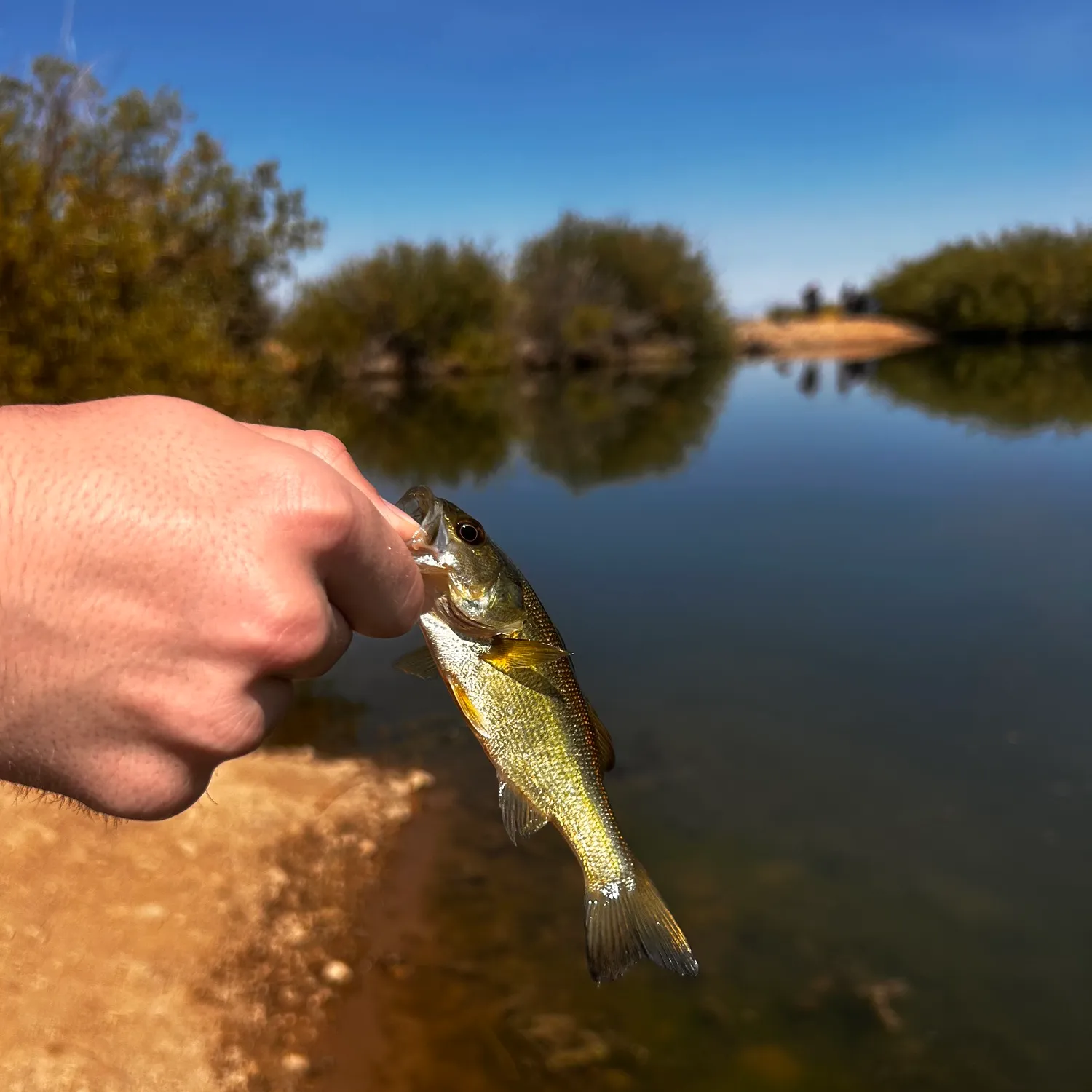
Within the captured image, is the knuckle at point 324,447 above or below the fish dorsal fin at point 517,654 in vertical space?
above

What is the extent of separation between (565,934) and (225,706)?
5275 millimetres

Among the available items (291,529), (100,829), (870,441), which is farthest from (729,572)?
(870,441)

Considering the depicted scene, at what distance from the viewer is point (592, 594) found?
1415cm

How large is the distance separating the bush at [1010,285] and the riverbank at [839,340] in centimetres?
357

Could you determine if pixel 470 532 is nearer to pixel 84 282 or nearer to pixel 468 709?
pixel 468 709

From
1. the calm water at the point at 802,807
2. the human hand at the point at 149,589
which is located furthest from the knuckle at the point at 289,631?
the calm water at the point at 802,807

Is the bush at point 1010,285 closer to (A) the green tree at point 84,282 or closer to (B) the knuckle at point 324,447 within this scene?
(A) the green tree at point 84,282

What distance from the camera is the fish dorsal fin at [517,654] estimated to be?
2807mm

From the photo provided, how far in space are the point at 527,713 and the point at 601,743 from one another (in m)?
0.31

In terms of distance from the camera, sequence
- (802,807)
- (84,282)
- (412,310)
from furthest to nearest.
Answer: (412,310) < (84,282) < (802,807)

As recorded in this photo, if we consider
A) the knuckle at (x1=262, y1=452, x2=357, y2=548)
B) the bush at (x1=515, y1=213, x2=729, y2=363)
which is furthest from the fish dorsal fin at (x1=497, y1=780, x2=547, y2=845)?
the bush at (x1=515, y1=213, x2=729, y2=363)

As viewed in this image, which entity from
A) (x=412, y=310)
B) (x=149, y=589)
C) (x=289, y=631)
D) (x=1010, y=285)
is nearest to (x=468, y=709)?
(x=289, y=631)

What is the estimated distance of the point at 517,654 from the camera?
2.83m

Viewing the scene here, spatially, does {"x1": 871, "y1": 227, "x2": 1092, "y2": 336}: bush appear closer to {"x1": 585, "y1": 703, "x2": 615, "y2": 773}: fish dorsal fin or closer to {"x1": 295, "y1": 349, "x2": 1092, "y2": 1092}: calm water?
{"x1": 295, "y1": 349, "x2": 1092, "y2": 1092}: calm water
